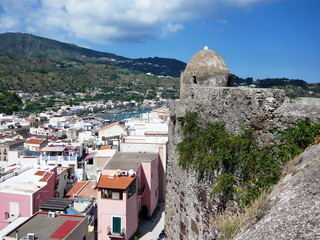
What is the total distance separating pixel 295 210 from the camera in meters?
2.28

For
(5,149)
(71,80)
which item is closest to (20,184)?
(5,149)

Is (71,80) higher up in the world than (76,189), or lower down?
higher up

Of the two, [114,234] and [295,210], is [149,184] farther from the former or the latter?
[295,210]

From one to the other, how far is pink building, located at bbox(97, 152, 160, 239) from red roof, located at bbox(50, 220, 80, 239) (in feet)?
14.6

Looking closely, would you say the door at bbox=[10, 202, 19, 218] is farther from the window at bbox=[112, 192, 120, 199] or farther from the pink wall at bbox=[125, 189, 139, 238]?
the pink wall at bbox=[125, 189, 139, 238]

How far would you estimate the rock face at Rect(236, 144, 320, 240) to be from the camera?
2.00 m

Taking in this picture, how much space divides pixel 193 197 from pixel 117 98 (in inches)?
5777

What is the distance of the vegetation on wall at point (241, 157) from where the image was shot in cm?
374

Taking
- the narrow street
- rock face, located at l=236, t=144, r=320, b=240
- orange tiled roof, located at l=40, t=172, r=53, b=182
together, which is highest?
rock face, located at l=236, t=144, r=320, b=240

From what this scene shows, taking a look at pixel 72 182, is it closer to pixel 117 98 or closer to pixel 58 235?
pixel 58 235

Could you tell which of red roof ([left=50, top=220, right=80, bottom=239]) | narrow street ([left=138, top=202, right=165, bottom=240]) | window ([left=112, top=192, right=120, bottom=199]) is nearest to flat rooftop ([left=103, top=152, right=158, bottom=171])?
window ([left=112, top=192, right=120, bottom=199])

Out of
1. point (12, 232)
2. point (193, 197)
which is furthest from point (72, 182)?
point (193, 197)

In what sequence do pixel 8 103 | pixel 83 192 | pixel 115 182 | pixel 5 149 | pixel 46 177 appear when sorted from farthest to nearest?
pixel 8 103 → pixel 5 149 → pixel 83 192 → pixel 46 177 → pixel 115 182

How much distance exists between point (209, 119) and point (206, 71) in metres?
3.18
